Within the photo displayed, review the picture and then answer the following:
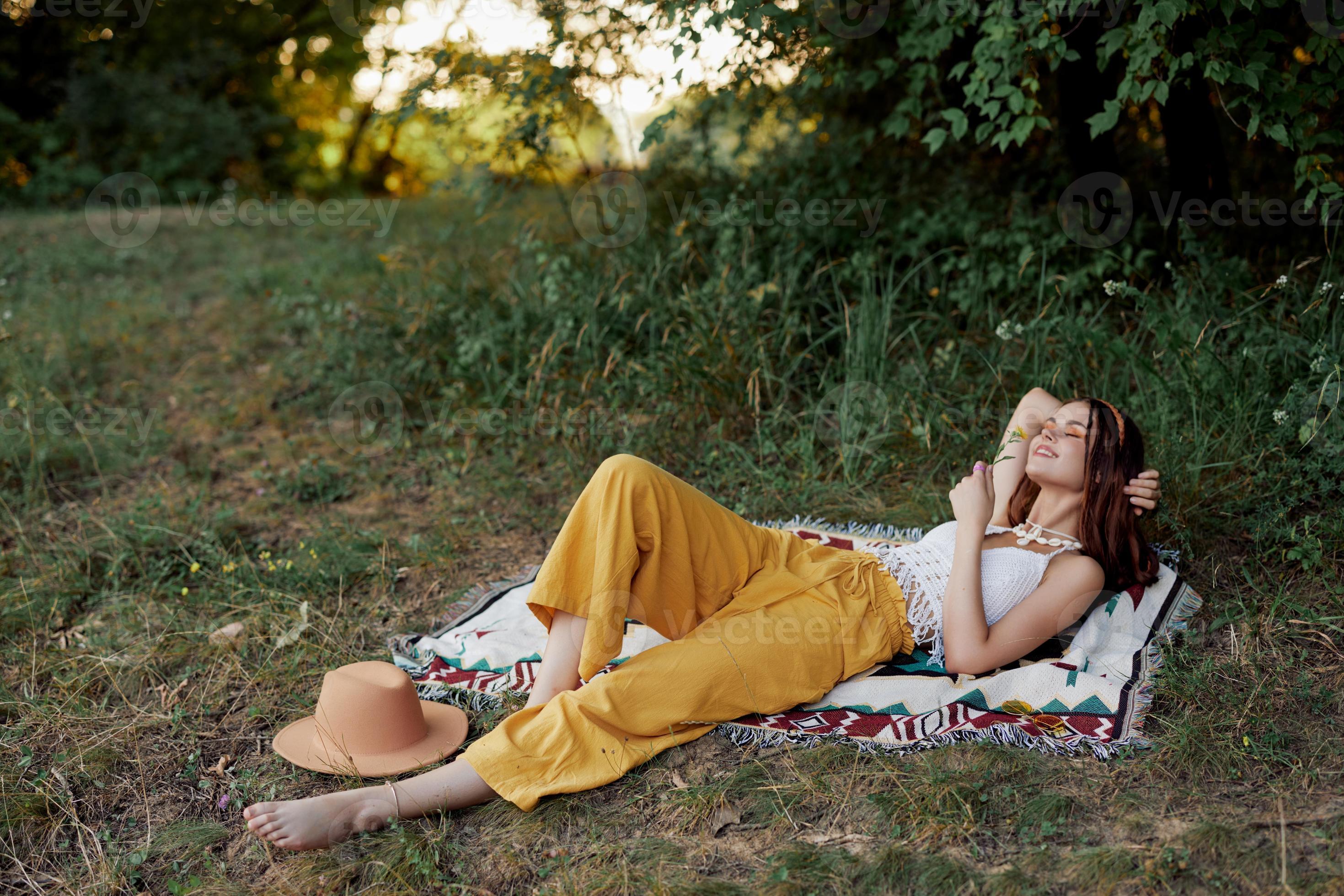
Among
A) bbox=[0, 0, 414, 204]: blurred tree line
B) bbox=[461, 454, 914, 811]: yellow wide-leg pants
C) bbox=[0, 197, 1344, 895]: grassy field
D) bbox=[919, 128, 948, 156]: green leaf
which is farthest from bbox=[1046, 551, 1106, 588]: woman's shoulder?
bbox=[0, 0, 414, 204]: blurred tree line

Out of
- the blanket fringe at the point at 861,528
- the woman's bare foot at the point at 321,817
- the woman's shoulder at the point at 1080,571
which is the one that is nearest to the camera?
the woman's bare foot at the point at 321,817

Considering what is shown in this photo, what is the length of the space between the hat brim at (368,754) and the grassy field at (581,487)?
0.20 ft

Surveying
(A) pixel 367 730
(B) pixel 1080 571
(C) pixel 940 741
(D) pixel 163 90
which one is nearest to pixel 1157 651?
(B) pixel 1080 571

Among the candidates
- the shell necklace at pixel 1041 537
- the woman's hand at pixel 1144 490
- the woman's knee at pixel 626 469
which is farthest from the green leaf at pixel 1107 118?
the woman's knee at pixel 626 469

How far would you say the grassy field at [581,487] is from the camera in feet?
6.63

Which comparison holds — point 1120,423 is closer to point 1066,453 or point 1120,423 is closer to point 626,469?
point 1066,453

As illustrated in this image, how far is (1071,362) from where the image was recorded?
11.8ft

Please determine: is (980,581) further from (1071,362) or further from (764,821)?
(1071,362)

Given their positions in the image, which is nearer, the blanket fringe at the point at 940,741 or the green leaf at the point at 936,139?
the blanket fringe at the point at 940,741

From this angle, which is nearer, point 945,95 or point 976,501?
point 976,501

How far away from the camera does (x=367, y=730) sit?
2.30 m

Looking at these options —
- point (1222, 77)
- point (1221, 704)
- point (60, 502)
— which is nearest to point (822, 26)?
point (1222, 77)

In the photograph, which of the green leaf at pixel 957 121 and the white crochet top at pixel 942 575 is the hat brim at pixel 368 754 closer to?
the white crochet top at pixel 942 575

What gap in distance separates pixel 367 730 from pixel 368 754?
6 cm
